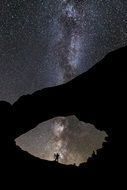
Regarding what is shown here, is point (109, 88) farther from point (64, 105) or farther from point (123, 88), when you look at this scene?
point (64, 105)

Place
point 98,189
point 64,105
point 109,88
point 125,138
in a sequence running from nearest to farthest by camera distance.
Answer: point 98,189
point 125,138
point 109,88
point 64,105

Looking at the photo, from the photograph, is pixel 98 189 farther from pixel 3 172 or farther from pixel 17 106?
pixel 17 106

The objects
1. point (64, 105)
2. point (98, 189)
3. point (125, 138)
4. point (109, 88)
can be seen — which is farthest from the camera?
point (64, 105)

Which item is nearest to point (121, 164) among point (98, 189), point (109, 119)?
point (98, 189)

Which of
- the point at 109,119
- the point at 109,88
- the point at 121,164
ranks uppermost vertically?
the point at 109,88

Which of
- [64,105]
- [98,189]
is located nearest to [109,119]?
[64,105]

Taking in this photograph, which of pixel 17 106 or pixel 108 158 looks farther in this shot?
pixel 17 106

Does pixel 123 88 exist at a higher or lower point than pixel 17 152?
higher
